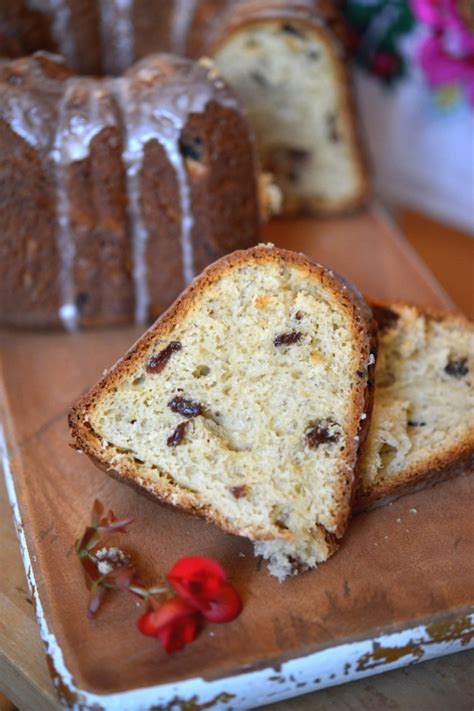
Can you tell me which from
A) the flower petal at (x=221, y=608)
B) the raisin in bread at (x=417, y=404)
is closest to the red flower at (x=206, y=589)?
the flower petal at (x=221, y=608)

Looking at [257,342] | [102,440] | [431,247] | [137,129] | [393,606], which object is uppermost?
[137,129]

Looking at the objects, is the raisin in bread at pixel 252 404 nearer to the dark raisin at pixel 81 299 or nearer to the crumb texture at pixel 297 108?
the dark raisin at pixel 81 299

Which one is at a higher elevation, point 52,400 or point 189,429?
point 189,429

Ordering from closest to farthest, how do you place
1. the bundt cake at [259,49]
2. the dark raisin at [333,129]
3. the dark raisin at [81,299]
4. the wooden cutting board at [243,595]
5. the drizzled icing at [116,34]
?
the wooden cutting board at [243,595] → the dark raisin at [81,299] → the bundt cake at [259,49] → the drizzled icing at [116,34] → the dark raisin at [333,129]

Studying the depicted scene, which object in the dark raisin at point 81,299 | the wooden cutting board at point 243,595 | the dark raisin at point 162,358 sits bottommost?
the wooden cutting board at point 243,595

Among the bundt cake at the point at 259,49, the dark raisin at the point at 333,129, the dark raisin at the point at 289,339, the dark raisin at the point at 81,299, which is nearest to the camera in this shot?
the dark raisin at the point at 289,339

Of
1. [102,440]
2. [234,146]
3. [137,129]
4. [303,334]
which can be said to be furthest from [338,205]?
[102,440]

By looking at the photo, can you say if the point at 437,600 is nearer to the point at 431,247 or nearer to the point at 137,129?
the point at 137,129
